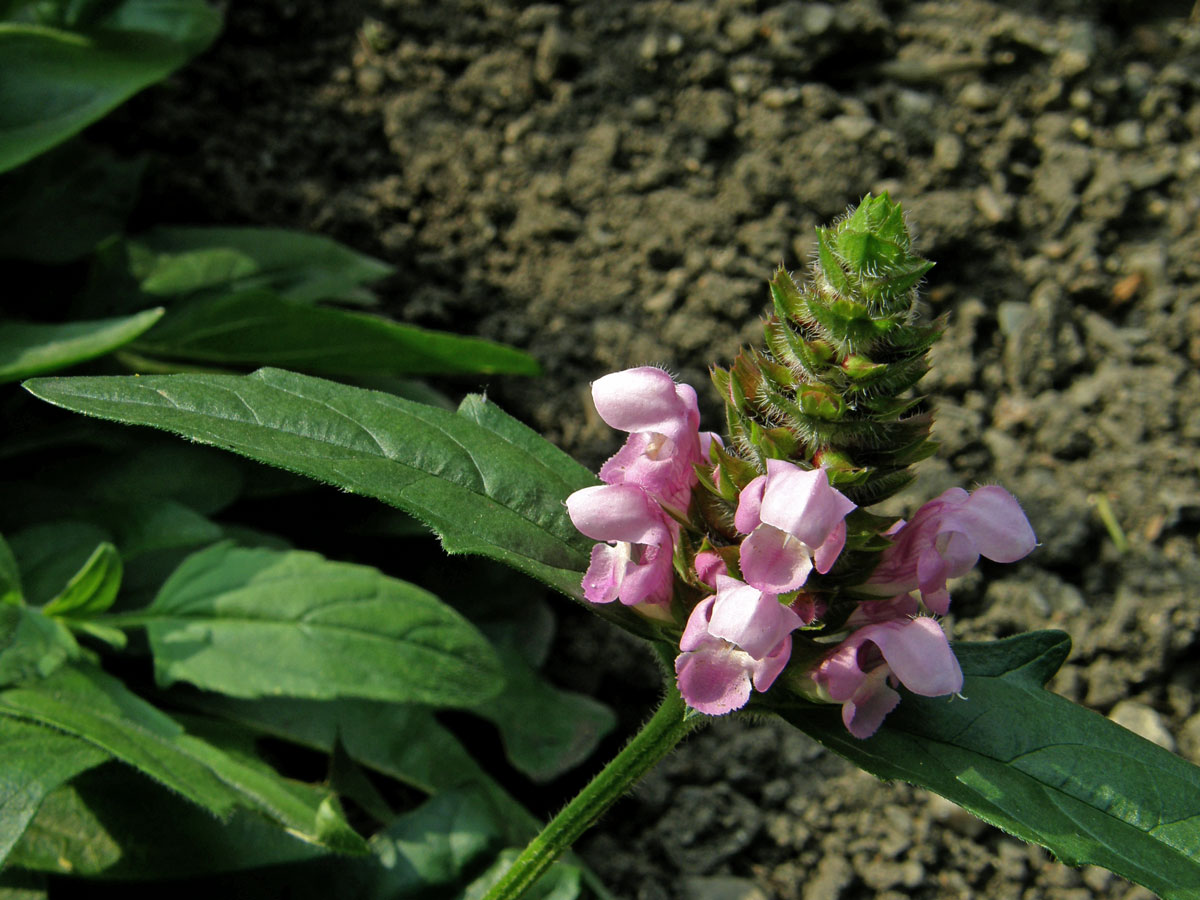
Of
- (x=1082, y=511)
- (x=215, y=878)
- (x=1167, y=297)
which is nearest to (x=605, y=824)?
(x=215, y=878)

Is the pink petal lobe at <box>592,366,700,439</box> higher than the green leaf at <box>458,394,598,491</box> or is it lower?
higher

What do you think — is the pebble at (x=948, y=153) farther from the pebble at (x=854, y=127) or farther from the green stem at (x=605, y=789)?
the green stem at (x=605, y=789)

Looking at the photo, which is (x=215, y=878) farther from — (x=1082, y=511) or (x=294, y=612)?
(x=1082, y=511)

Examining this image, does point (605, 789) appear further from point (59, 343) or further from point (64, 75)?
point (64, 75)

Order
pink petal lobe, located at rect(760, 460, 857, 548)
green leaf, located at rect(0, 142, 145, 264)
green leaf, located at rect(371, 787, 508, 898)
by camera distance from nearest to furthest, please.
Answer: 1. pink petal lobe, located at rect(760, 460, 857, 548)
2. green leaf, located at rect(371, 787, 508, 898)
3. green leaf, located at rect(0, 142, 145, 264)

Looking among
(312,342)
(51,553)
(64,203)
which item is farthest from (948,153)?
(51,553)

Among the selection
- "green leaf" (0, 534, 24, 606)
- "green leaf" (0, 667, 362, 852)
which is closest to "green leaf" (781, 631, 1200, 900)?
"green leaf" (0, 667, 362, 852)

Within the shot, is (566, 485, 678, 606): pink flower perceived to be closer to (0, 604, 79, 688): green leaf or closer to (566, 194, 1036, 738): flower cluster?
(566, 194, 1036, 738): flower cluster
